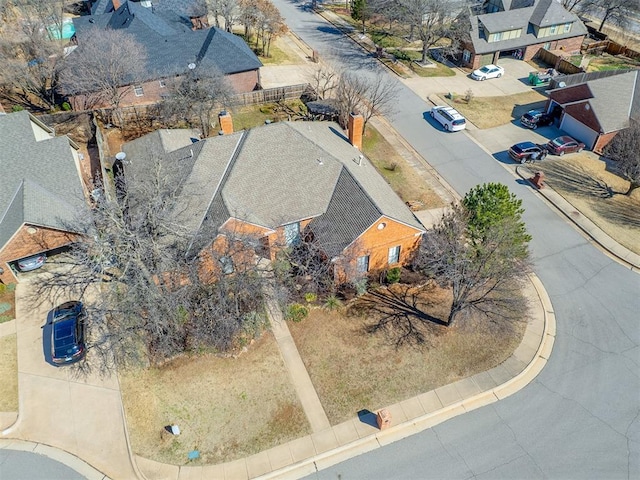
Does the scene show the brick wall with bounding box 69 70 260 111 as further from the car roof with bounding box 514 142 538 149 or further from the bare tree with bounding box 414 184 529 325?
the bare tree with bounding box 414 184 529 325

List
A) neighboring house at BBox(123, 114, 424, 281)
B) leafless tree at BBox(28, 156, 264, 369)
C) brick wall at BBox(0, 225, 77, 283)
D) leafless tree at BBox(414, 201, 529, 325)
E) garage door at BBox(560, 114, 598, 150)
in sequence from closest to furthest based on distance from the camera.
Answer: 1. leafless tree at BBox(28, 156, 264, 369)
2. leafless tree at BBox(414, 201, 529, 325)
3. brick wall at BBox(0, 225, 77, 283)
4. neighboring house at BBox(123, 114, 424, 281)
5. garage door at BBox(560, 114, 598, 150)

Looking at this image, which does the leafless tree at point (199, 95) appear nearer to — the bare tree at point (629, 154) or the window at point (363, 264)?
the window at point (363, 264)

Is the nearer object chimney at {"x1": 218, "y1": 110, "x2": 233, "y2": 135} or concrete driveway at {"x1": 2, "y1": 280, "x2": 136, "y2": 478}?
concrete driveway at {"x1": 2, "y1": 280, "x2": 136, "y2": 478}

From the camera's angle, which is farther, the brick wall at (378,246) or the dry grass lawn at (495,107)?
the dry grass lawn at (495,107)

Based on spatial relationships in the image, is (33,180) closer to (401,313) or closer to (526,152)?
(401,313)

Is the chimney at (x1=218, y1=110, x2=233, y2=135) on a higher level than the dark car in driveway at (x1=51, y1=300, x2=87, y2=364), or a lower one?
higher

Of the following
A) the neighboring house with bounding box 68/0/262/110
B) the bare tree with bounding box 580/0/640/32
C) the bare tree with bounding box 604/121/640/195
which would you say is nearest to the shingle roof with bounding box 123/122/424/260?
the neighboring house with bounding box 68/0/262/110

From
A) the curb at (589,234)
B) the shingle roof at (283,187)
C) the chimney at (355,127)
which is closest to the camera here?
the shingle roof at (283,187)

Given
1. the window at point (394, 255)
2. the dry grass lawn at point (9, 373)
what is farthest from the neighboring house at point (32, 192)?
the window at point (394, 255)
